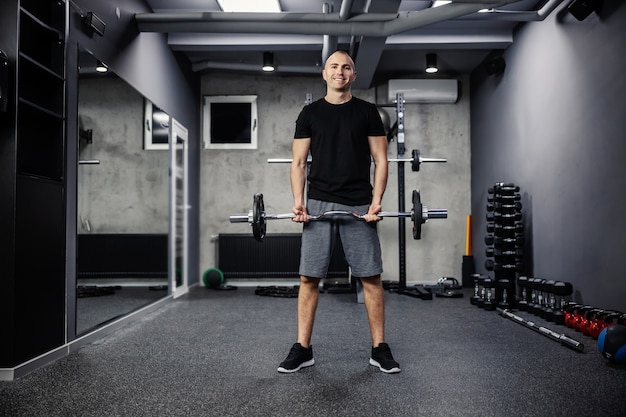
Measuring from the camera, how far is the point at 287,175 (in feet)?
19.6

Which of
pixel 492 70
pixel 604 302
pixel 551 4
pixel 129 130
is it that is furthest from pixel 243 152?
pixel 604 302

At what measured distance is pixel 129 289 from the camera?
3693 mm

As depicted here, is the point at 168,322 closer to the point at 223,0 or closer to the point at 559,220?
the point at 223,0

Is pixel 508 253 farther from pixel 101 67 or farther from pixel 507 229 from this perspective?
pixel 101 67

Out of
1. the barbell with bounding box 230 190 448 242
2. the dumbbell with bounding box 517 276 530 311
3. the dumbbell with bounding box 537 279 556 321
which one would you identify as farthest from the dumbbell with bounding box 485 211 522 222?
the barbell with bounding box 230 190 448 242

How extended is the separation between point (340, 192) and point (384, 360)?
738 millimetres

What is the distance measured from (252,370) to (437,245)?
13.5 feet

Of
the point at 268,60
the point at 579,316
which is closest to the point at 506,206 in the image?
the point at 579,316

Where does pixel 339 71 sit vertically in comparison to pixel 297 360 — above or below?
above

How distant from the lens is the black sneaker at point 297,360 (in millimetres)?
2197

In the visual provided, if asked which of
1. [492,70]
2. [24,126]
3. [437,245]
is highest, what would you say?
[492,70]

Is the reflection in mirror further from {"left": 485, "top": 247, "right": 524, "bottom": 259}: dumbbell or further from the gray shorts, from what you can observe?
{"left": 485, "top": 247, "right": 524, "bottom": 259}: dumbbell

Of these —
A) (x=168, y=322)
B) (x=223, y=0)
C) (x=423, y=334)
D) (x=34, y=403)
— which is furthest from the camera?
(x=223, y=0)

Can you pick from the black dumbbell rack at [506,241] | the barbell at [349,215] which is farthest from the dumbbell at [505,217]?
the barbell at [349,215]
